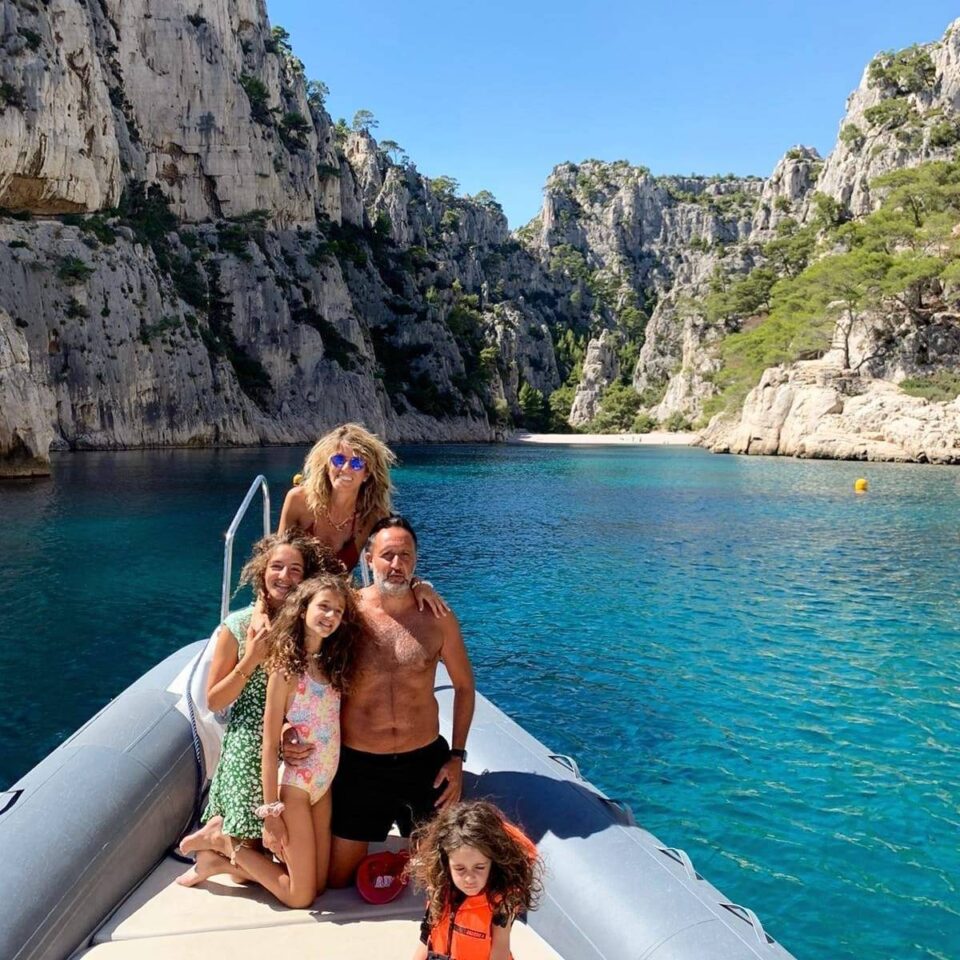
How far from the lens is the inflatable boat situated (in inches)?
118

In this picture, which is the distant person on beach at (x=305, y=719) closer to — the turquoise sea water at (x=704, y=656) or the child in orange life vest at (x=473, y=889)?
the child in orange life vest at (x=473, y=889)

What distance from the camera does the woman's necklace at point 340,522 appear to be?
159 inches

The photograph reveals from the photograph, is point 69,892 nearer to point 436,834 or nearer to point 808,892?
point 436,834

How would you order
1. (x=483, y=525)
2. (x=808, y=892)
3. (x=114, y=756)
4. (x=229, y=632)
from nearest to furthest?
(x=229, y=632) < (x=114, y=756) < (x=808, y=892) < (x=483, y=525)

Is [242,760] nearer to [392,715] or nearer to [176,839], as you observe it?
[392,715]

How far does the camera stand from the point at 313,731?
331 cm

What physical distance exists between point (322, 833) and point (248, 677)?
2.35 ft

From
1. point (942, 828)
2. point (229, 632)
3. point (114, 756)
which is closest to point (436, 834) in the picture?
point (229, 632)

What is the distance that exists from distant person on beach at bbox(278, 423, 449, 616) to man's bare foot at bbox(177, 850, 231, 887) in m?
1.41

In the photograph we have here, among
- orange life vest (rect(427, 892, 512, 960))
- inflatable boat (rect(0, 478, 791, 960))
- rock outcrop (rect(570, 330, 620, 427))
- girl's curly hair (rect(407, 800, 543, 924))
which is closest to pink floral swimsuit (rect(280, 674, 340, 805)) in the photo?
inflatable boat (rect(0, 478, 791, 960))

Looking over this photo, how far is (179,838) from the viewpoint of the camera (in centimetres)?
406

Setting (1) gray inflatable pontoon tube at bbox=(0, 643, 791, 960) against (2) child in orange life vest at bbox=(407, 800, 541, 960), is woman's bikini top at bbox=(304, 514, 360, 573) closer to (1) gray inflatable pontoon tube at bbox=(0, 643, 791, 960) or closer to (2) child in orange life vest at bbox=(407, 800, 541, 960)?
(1) gray inflatable pontoon tube at bbox=(0, 643, 791, 960)

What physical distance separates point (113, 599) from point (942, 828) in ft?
34.7

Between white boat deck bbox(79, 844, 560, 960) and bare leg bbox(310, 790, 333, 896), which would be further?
bare leg bbox(310, 790, 333, 896)
